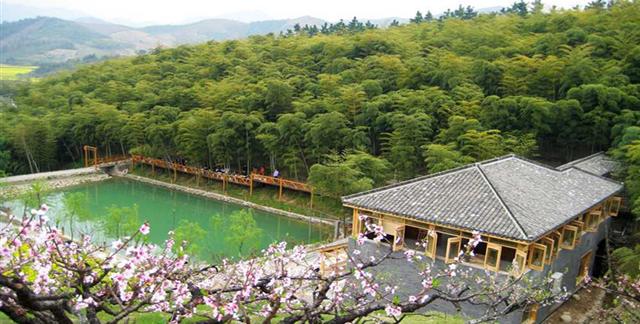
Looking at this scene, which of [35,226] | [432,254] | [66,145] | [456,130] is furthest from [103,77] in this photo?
[35,226]

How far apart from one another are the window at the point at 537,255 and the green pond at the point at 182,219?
19.4ft

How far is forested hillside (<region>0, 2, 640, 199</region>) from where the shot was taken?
16.2 metres

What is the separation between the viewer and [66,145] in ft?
85.5

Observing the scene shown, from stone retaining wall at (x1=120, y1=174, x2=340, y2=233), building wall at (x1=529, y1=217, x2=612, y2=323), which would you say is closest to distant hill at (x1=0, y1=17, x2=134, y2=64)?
stone retaining wall at (x1=120, y1=174, x2=340, y2=233)

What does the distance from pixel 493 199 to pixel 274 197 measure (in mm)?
12459

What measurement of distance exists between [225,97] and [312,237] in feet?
31.0

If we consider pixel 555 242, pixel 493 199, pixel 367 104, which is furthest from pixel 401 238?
pixel 367 104

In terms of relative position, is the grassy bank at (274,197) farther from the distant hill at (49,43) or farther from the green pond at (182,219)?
the distant hill at (49,43)

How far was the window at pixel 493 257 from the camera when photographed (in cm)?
802

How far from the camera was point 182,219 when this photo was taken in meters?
17.8

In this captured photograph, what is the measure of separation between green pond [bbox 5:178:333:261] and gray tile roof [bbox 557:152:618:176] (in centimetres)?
759

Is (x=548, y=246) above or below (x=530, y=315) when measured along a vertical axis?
above

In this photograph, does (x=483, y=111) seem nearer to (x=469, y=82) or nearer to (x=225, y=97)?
(x=469, y=82)

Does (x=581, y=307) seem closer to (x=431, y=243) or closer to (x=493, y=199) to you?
A: (x=493, y=199)
